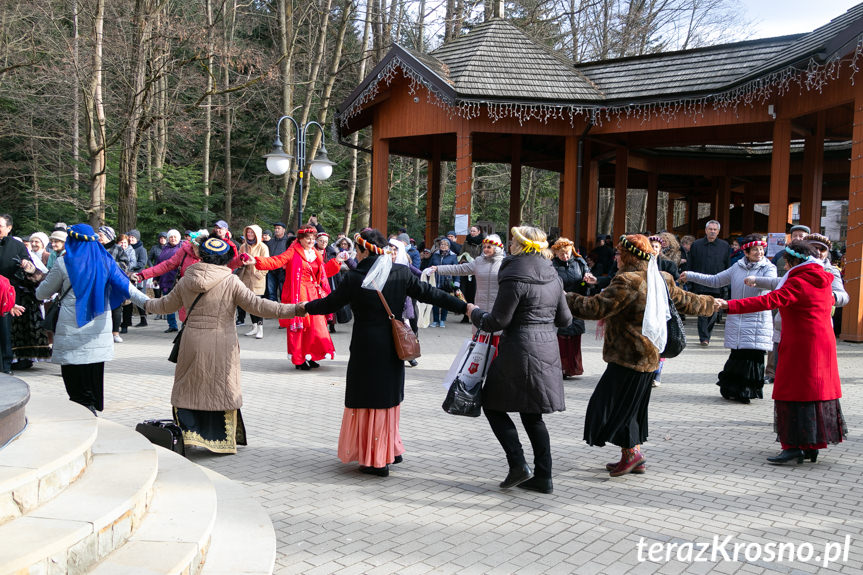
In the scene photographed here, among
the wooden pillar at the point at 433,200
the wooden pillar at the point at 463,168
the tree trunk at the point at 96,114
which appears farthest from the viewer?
the wooden pillar at the point at 433,200

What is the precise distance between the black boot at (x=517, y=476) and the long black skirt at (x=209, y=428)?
226 cm

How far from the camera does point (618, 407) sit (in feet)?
18.2

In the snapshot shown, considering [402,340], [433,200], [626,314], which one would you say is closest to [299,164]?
[433,200]

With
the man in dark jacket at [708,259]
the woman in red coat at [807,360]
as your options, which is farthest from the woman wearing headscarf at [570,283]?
the man in dark jacket at [708,259]

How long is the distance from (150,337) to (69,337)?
7216mm

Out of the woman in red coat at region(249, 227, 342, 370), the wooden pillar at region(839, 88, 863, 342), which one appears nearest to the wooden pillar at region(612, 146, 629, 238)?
the wooden pillar at region(839, 88, 863, 342)

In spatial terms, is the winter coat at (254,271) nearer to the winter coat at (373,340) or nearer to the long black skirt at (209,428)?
the long black skirt at (209,428)

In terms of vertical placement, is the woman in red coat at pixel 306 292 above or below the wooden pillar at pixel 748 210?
below

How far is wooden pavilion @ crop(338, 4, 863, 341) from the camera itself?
45.3ft

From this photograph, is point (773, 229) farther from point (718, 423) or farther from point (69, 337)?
point (69, 337)

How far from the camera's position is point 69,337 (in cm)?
655

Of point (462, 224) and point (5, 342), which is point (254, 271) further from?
point (462, 224)

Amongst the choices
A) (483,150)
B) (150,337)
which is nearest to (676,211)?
(483,150)

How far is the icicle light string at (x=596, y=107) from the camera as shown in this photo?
14.8m
